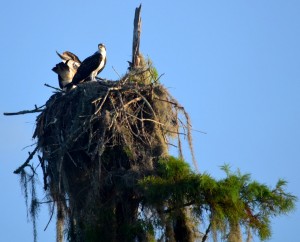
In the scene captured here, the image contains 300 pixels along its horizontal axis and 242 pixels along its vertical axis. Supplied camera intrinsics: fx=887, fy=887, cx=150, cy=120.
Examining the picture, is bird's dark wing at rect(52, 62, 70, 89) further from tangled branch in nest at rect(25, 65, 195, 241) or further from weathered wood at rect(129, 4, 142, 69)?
tangled branch in nest at rect(25, 65, 195, 241)

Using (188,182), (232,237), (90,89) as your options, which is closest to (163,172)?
(188,182)

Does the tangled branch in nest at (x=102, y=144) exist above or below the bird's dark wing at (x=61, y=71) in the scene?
below

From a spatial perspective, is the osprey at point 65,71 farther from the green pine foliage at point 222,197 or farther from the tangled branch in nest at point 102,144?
the green pine foliage at point 222,197

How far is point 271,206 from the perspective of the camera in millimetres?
11500

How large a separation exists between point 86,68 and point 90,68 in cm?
7

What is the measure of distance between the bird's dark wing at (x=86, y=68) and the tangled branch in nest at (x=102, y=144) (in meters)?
1.46

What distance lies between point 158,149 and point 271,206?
1922 millimetres

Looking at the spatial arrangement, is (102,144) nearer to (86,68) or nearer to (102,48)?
(86,68)

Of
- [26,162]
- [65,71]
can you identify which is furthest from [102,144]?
[65,71]

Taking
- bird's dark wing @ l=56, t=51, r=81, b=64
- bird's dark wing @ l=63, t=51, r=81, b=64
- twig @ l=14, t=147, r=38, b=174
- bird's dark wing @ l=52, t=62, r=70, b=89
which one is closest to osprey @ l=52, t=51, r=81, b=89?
bird's dark wing @ l=52, t=62, r=70, b=89

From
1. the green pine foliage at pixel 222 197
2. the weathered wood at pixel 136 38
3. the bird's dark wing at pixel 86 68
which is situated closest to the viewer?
the green pine foliage at pixel 222 197

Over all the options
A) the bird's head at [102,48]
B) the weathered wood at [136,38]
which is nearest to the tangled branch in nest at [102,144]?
the weathered wood at [136,38]

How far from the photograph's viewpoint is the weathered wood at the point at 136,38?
1433 cm

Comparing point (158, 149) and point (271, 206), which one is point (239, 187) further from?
point (158, 149)
